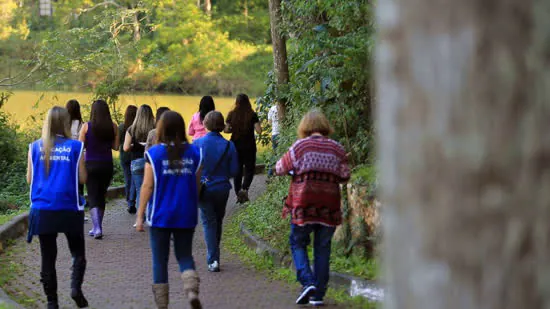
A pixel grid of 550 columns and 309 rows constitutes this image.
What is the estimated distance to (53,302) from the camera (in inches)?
297

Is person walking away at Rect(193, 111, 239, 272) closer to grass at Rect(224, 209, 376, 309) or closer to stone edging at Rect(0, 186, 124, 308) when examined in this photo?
grass at Rect(224, 209, 376, 309)

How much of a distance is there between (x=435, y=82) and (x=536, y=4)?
1.01 ft

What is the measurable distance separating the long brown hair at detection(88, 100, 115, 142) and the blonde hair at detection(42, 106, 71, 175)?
3.42 metres

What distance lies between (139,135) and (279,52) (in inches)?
144

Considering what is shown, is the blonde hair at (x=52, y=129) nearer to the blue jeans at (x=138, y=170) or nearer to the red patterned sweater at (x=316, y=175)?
the red patterned sweater at (x=316, y=175)

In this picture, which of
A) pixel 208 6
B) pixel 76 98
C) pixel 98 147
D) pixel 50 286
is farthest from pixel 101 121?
pixel 208 6

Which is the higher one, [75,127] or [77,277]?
[75,127]

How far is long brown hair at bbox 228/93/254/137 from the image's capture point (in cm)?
1411

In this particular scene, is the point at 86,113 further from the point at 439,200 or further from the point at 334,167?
the point at 439,200

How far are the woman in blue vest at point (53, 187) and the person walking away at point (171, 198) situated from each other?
64 centimetres

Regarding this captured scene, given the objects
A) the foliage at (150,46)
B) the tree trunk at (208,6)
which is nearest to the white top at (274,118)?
the foliage at (150,46)

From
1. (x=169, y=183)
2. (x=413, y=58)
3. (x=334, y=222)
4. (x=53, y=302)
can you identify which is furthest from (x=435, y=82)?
(x=53, y=302)

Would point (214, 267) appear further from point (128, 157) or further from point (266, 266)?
point (128, 157)

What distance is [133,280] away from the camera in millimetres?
9281
